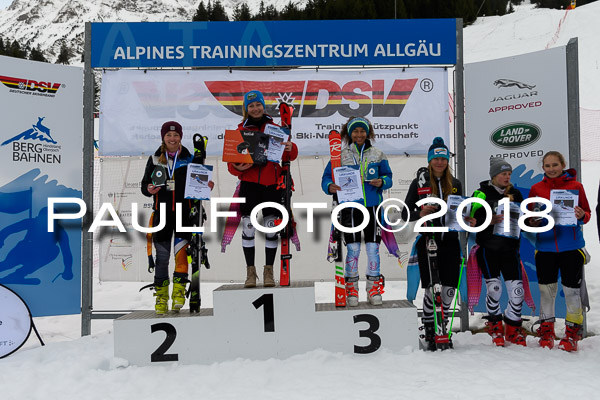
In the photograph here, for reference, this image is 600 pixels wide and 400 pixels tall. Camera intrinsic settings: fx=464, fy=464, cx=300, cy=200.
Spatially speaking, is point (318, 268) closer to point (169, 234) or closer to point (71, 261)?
point (169, 234)

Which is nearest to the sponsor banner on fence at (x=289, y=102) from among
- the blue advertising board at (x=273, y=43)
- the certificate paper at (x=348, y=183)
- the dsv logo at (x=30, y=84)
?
the blue advertising board at (x=273, y=43)

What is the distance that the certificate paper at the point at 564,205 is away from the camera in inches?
146

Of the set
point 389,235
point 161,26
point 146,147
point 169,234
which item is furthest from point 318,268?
point 161,26

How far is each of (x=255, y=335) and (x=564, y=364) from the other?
2.31m

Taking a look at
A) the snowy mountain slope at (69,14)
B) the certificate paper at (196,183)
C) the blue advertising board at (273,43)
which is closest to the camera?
the certificate paper at (196,183)

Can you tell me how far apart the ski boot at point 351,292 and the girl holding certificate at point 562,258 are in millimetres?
1556

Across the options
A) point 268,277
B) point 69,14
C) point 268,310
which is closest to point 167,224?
point 268,277

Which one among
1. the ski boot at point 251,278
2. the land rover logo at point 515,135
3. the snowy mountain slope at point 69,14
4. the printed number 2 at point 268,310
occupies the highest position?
the snowy mountain slope at point 69,14

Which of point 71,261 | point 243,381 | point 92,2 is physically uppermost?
point 92,2

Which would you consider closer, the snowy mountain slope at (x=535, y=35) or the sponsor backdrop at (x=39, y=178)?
the sponsor backdrop at (x=39, y=178)

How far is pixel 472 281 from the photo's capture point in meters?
4.10

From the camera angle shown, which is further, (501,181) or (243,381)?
(501,181)

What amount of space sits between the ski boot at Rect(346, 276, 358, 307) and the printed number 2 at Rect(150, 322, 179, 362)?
1.42m

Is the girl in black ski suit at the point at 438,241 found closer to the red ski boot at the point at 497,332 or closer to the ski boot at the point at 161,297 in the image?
the red ski boot at the point at 497,332
